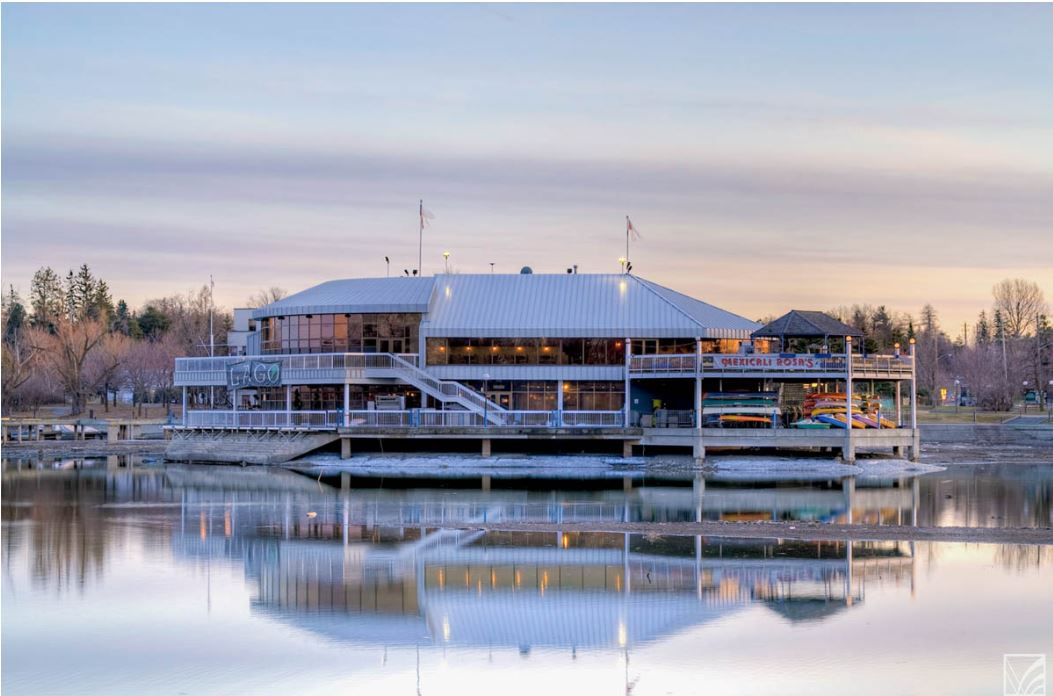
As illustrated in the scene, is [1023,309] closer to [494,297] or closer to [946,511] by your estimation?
[494,297]

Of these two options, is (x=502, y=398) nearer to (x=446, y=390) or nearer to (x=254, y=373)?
(x=446, y=390)

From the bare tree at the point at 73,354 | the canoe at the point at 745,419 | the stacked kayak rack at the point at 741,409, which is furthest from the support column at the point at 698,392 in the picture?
the bare tree at the point at 73,354

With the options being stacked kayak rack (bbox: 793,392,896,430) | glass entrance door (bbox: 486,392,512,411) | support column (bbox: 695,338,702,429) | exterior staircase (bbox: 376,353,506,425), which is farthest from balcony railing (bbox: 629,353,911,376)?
glass entrance door (bbox: 486,392,512,411)

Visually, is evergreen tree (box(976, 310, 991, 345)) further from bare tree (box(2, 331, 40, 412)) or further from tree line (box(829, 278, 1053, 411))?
bare tree (box(2, 331, 40, 412))

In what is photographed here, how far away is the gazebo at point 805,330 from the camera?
61375 millimetres

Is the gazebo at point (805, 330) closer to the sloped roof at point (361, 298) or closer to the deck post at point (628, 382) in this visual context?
the deck post at point (628, 382)

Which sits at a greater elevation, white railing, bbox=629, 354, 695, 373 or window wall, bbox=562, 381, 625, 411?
white railing, bbox=629, 354, 695, 373

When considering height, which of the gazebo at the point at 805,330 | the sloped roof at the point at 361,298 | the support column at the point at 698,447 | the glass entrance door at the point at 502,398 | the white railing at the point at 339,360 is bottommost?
the support column at the point at 698,447

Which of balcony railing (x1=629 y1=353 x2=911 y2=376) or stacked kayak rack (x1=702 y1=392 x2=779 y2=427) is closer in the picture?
balcony railing (x1=629 y1=353 x2=911 y2=376)

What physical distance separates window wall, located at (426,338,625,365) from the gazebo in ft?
26.9

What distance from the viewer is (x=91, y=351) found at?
12181 centimetres

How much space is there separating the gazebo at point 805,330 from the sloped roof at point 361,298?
17843mm
